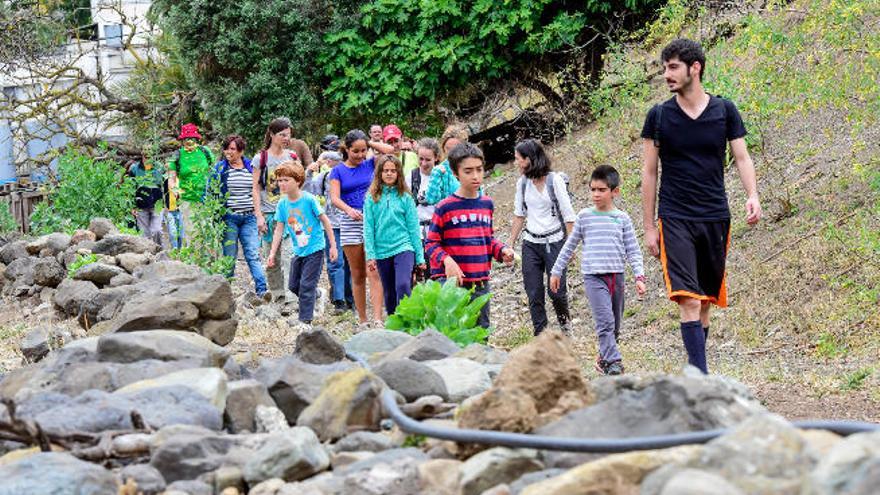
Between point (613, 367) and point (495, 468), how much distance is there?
4.70 metres

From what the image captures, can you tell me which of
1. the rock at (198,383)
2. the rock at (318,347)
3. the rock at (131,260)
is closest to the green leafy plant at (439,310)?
the rock at (318,347)

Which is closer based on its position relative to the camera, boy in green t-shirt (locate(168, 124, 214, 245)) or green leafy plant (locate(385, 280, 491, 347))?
green leafy plant (locate(385, 280, 491, 347))

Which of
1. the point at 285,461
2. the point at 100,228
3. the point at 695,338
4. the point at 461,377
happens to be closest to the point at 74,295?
the point at 100,228

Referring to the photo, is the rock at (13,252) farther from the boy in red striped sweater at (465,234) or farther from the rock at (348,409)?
the rock at (348,409)

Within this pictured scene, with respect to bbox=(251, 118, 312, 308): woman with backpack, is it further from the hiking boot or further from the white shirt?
the hiking boot

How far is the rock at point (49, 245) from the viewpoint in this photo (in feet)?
48.7

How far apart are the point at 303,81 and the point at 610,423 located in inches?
740

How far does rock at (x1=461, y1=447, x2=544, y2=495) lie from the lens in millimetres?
4102

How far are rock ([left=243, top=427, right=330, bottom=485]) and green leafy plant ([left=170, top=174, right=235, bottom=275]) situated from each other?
7962mm

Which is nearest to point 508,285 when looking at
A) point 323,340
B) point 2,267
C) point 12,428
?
point 2,267

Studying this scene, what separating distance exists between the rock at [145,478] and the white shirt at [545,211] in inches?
237

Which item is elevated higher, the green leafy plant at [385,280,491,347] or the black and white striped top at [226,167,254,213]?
the black and white striped top at [226,167,254,213]

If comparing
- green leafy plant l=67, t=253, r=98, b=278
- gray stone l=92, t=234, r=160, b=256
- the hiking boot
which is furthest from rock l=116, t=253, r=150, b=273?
the hiking boot

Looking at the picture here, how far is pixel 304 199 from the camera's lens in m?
11.7
